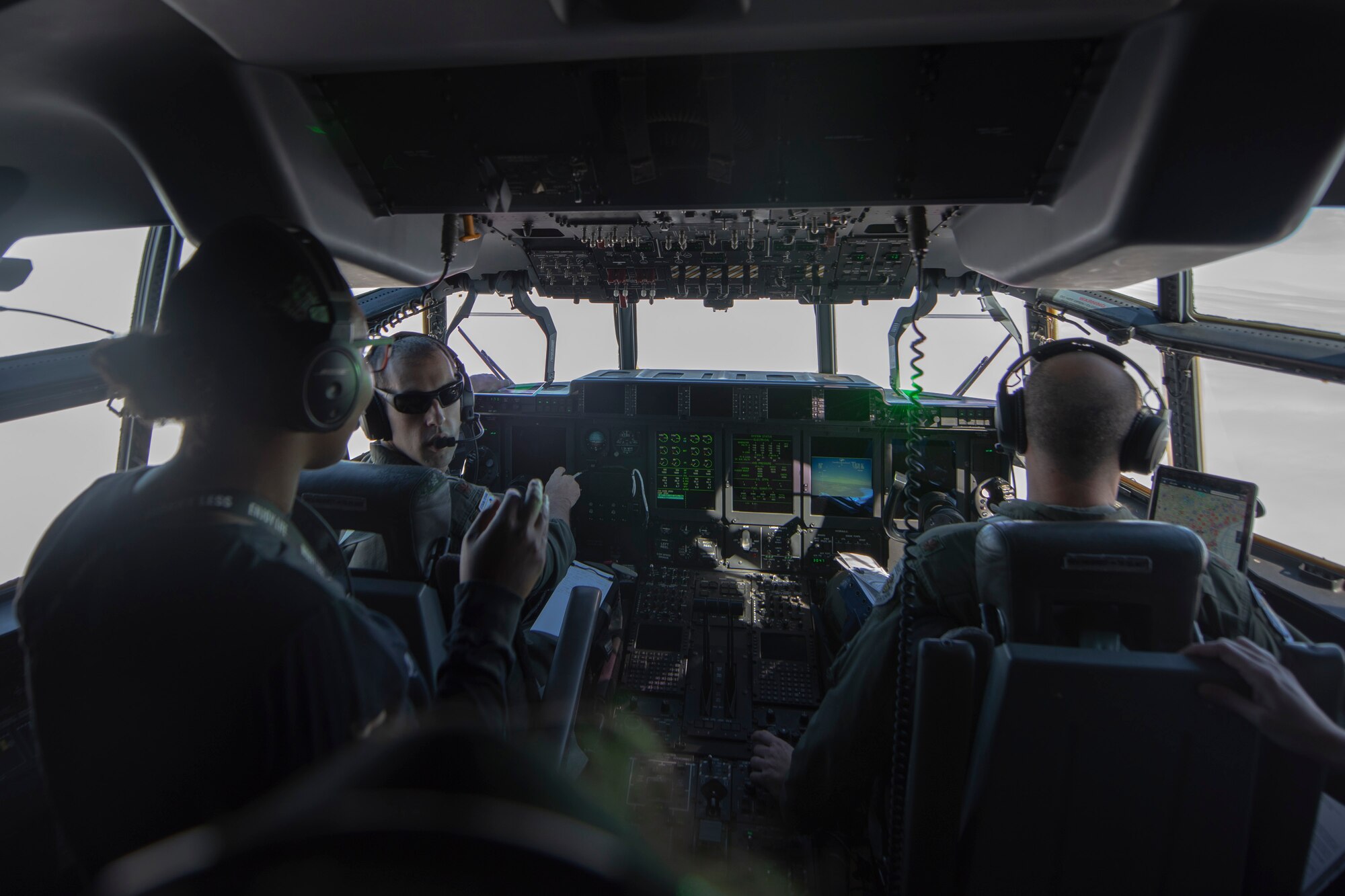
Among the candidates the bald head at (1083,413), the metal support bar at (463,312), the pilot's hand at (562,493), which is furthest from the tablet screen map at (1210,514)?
the metal support bar at (463,312)

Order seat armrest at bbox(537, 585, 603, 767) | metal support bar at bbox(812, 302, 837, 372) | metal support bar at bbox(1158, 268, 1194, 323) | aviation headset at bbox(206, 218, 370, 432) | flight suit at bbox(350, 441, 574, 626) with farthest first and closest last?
metal support bar at bbox(812, 302, 837, 372), metal support bar at bbox(1158, 268, 1194, 323), flight suit at bbox(350, 441, 574, 626), seat armrest at bbox(537, 585, 603, 767), aviation headset at bbox(206, 218, 370, 432)

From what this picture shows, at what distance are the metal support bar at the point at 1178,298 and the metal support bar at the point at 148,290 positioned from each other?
160 inches

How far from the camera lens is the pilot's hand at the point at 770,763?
5.08ft

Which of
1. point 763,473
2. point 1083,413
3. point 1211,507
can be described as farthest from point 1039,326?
point 1083,413

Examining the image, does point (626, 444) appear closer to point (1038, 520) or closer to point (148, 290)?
point (1038, 520)

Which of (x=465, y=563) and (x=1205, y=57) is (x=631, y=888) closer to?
(x=465, y=563)

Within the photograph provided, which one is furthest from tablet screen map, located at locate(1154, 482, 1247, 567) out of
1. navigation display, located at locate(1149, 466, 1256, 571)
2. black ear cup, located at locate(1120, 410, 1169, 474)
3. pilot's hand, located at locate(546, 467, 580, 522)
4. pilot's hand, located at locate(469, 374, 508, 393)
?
pilot's hand, located at locate(469, 374, 508, 393)

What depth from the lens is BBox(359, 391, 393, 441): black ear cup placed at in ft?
5.75

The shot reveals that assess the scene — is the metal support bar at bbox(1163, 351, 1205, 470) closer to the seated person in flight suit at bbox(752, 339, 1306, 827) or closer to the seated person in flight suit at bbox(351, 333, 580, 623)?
the seated person in flight suit at bbox(752, 339, 1306, 827)

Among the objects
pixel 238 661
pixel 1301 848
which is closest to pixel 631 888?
pixel 238 661

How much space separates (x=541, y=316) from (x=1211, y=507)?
3.42 metres

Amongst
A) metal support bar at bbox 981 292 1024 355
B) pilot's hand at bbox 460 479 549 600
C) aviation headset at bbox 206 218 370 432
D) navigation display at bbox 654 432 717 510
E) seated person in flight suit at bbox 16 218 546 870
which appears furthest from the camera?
metal support bar at bbox 981 292 1024 355

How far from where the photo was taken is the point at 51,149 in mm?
1123

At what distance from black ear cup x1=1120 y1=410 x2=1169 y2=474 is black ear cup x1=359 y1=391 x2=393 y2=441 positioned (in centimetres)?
208
